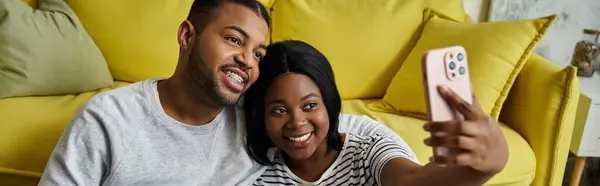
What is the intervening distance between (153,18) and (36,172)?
2.35 feet

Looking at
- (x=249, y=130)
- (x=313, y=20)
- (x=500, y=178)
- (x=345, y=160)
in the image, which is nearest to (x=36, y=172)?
(x=249, y=130)

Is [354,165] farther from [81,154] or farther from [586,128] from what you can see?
[586,128]

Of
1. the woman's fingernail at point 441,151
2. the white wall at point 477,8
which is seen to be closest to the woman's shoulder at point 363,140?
the woman's fingernail at point 441,151

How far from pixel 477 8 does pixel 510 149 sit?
0.94 m

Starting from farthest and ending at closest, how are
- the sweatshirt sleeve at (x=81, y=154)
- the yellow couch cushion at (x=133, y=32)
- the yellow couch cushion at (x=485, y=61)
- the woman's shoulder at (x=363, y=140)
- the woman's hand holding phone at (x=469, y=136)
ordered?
the yellow couch cushion at (x=133, y=32) → the yellow couch cushion at (x=485, y=61) → the woman's shoulder at (x=363, y=140) → the sweatshirt sleeve at (x=81, y=154) → the woman's hand holding phone at (x=469, y=136)

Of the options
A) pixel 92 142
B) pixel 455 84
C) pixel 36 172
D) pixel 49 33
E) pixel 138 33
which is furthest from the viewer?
pixel 138 33

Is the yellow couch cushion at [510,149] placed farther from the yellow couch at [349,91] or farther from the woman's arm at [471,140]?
the woman's arm at [471,140]

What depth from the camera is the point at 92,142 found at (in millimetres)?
1011

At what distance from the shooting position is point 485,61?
178 centimetres

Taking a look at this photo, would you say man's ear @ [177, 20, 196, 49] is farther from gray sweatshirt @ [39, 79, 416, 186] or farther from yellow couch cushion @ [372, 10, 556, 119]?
yellow couch cushion @ [372, 10, 556, 119]

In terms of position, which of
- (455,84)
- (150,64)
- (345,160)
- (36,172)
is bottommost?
(36,172)

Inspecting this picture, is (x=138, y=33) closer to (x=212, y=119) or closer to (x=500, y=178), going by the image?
(x=212, y=119)

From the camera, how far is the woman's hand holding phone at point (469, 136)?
28.2 inches

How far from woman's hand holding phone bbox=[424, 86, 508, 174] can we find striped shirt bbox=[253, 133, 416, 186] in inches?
10.9
